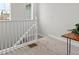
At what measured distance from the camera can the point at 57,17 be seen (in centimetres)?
142

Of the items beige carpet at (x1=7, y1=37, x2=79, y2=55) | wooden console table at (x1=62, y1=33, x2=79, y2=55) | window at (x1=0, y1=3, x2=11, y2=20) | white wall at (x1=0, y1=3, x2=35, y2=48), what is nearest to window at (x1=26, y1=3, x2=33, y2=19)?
white wall at (x1=0, y1=3, x2=35, y2=48)

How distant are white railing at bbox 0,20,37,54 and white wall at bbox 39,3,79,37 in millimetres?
149

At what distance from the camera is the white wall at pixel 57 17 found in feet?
4.48

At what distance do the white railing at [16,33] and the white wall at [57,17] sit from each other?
0.49 feet

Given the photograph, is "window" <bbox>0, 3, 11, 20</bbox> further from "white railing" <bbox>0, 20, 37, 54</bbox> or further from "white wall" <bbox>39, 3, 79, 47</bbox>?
"white wall" <bbox>39, 3, 79, 47</bbox>

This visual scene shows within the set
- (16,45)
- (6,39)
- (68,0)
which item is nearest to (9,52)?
(16,45)

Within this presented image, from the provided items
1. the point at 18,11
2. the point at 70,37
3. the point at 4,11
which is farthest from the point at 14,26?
the point at 70,37

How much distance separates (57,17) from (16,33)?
642 mm

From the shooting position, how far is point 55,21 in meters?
1.41

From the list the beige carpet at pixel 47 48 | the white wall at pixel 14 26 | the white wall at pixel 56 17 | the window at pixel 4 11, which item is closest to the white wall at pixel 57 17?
the white wall at pixel 56 17

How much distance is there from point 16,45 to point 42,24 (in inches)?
20.1

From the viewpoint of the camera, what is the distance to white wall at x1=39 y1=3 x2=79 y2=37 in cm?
137

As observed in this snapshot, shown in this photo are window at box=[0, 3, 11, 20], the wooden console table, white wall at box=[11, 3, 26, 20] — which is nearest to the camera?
the wooden console table

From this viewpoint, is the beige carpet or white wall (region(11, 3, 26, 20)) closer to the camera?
the beige carpet
